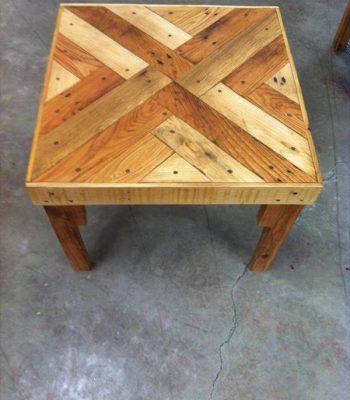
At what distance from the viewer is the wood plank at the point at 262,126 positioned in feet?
3.26

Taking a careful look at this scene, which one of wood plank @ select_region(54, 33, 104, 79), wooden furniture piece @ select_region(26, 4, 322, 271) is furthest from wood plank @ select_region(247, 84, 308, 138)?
wood plank @ select_region(54, 33, 104, 79)

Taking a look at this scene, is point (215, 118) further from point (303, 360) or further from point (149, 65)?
point (303, 360)

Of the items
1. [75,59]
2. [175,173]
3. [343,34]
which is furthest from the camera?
[343,34]

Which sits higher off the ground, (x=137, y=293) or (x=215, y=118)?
(x=215, y=118)

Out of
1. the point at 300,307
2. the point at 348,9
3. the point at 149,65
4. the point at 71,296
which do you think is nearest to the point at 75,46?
the point at 149,65

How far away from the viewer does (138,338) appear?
124cm

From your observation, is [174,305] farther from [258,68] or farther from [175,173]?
[258,68]

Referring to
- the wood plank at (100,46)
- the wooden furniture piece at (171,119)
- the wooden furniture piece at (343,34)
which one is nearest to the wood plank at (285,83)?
the wooden furniture piece at (171,119)

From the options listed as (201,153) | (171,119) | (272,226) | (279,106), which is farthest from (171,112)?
(272,226)

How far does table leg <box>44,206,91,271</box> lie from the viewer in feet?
3.43

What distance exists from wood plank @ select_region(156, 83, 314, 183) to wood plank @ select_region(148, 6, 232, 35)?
0.89ft

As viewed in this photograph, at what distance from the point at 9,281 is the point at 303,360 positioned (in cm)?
96

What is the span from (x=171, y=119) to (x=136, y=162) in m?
0.17

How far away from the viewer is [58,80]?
1.12 meters
